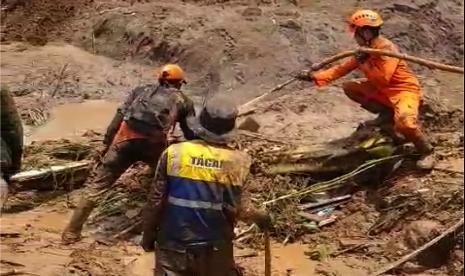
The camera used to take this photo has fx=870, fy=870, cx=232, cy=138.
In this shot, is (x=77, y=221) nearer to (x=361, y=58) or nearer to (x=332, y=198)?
(x=332, y=198)

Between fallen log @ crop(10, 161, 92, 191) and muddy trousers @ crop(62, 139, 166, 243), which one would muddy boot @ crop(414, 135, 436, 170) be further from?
fallen log @ crop(10, 161, 92, 191)

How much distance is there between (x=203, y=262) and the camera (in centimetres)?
541

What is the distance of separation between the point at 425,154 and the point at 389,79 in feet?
2.47

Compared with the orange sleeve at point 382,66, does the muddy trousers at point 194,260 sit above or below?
below

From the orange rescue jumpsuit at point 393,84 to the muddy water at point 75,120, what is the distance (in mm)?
3134

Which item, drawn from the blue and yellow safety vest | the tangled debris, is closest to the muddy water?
the tangled debris

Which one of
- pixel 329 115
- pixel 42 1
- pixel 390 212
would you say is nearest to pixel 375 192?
pixel 390 212

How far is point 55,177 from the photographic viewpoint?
817 cm

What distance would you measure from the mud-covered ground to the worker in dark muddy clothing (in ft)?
2.27

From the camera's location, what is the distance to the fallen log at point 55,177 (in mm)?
8078

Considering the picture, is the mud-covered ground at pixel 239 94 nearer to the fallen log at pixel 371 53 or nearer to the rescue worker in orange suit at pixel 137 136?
the rescue worker in orange suit at pixel 137 136

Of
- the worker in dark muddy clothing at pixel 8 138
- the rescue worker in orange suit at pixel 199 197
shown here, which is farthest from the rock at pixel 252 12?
the rescue worker in orange suit at pixel 199 197

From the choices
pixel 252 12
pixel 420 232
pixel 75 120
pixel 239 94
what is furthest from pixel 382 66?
pixel 252 12

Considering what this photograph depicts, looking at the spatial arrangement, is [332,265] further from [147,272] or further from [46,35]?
[46,35]
